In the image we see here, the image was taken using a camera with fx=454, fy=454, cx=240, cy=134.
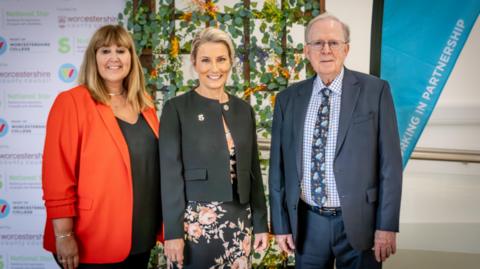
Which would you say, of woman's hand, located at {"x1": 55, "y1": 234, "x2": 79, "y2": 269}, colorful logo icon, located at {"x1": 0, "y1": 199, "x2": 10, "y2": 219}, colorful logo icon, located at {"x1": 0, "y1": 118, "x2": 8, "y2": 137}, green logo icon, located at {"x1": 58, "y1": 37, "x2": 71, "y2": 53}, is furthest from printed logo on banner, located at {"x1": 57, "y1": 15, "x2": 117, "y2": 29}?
woman's hand, located at {"x1": 55, "y1": 234, "x2": 79, "y2": 269}

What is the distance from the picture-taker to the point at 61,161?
1.77 metres

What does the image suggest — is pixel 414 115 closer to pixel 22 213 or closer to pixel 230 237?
pixel 230 237

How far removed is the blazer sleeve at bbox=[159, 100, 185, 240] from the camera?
183cm

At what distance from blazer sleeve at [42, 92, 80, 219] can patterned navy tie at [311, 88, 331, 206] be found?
3.20 ft

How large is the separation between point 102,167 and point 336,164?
952mm

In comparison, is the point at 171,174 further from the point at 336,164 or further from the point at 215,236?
the point at 336,164

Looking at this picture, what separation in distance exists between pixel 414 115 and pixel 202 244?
71.4 inches

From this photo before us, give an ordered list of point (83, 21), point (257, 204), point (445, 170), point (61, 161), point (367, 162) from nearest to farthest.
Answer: point (61, 161), point (367, 162), point (257, 204), point (83, 21), point (445, 170)

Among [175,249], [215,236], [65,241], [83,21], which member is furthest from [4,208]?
[215,236]

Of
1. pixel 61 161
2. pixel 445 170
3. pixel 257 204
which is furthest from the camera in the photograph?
pixel 445 170

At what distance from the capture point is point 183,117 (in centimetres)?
189

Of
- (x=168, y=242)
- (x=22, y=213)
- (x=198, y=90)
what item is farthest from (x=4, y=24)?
(x=168, y=242)

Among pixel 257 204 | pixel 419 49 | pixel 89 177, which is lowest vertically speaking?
pixel 257 204

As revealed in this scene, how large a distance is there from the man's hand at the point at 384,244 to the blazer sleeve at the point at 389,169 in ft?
0.09
